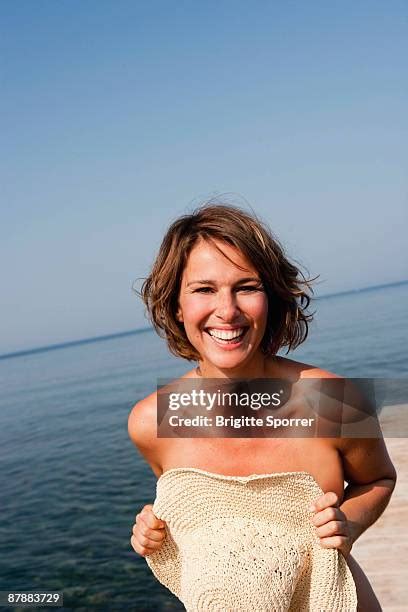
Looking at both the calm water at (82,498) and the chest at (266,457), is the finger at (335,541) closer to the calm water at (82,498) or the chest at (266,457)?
the chest at (266,457)

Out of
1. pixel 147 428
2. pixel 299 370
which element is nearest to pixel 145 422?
pixel 147 428

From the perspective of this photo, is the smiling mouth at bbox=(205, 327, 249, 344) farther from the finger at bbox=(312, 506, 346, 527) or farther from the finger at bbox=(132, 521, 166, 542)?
the finger at bbox=(132, 521, 166, 542)

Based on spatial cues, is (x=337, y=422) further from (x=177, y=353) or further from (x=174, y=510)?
(x=177, y=353)

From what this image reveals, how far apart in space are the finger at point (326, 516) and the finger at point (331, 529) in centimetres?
1

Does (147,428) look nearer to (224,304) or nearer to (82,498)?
(224,304)

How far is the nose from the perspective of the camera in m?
2.45

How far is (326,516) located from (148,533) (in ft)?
2.61

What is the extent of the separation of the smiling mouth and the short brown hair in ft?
0.79

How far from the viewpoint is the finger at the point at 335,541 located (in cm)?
229

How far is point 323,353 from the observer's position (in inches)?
1305

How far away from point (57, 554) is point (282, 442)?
8.58 metres

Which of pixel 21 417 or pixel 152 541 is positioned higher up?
pixel 152 541

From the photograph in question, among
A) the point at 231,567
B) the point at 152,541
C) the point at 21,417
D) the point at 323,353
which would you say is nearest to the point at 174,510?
the point at 152,541

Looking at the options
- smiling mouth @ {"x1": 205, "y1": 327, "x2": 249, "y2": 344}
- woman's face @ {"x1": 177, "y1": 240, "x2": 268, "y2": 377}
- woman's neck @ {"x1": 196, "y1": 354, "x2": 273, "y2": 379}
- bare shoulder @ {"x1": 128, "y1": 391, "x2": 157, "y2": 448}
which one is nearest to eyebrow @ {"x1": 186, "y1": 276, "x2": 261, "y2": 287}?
woman's face @ {"x1": 177, "y1": 240, "x2": 268, "y2": 377}
